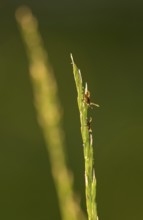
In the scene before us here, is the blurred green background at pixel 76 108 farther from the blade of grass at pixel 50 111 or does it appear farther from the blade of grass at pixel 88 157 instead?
the blade of grass at pixel 88 157

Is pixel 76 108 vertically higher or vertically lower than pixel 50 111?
lower

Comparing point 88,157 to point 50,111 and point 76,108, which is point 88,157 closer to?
point 50,111

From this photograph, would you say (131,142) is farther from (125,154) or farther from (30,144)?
(30,144)

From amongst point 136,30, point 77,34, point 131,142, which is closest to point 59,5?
point 77,34

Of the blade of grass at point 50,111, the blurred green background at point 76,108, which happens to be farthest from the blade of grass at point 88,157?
the blurred green background at point 76,108

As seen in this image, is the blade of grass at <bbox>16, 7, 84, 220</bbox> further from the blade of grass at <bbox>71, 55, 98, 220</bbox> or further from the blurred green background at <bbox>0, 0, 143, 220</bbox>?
the blurred green background at <bbox>0, 0, 143, 220</bbox>

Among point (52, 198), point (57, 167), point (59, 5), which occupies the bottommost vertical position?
point (52, 198)

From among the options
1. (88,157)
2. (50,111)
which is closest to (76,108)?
(50,111)

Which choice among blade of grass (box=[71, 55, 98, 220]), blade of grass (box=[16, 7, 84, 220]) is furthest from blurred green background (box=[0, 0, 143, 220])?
blade of grass (box=[71, 55, 98, 220])
